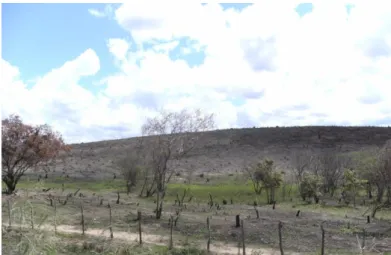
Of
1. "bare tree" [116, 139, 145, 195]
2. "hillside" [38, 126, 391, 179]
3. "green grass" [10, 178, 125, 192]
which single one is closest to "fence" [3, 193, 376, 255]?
"bare tree" [116, 139, 145, 195]

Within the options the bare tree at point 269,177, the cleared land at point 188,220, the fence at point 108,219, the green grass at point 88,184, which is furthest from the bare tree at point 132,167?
the fence at point 108,219

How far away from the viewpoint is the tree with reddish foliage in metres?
32.2

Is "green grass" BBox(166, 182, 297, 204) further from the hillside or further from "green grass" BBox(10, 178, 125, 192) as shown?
the hillside

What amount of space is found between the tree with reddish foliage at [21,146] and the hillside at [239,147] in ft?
91.0

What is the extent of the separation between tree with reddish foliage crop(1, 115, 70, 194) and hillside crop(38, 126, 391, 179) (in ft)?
91.0

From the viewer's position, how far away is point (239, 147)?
80.2 m

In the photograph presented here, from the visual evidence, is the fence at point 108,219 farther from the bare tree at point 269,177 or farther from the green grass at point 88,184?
the green grass at point 88,184

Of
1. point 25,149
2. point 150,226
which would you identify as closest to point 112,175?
point 25,149

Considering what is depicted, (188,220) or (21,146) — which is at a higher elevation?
(21,146)

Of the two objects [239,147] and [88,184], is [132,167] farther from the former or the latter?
[239,147]

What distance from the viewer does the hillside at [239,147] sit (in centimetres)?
6869

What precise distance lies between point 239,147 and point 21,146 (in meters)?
51.8

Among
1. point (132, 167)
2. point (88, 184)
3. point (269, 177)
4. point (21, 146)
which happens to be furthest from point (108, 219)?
point (88, 184)

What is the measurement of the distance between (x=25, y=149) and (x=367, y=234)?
2364 cm
